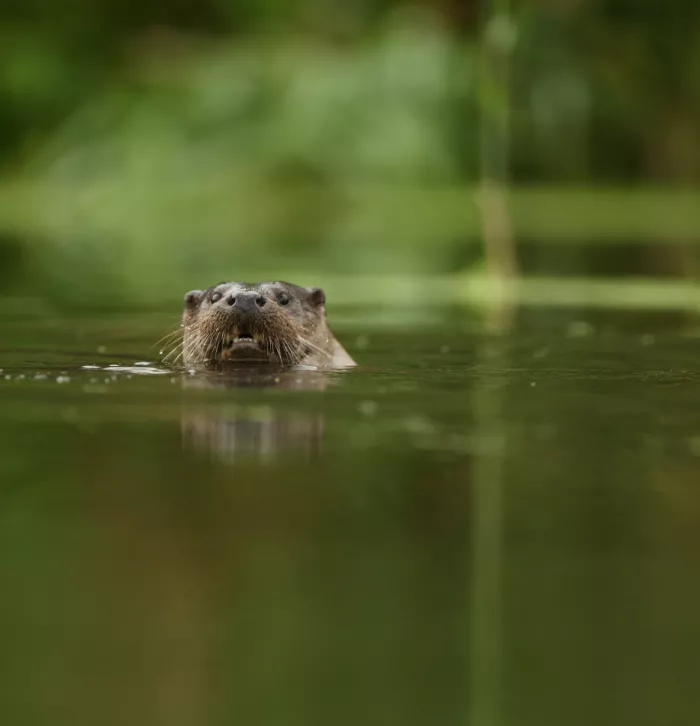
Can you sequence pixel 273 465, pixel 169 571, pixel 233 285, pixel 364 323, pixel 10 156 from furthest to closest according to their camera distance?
pixel 10 156
pixel 364 323
pixel 233 285
pixel 273 465
pixel 169 571

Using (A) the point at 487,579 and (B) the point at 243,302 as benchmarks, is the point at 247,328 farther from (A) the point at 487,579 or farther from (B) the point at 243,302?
(A) the point at 487,579

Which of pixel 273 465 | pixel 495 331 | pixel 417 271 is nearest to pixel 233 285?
pixel 495 331

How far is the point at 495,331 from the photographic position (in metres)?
7.64

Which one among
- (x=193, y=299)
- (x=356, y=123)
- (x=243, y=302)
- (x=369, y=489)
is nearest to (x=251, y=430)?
(x=369, y=489)

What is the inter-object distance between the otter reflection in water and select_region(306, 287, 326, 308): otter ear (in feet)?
3.83

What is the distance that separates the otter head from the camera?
6.04 metres

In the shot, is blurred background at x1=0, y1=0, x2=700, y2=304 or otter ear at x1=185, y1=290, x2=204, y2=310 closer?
otter ear at x1=185, y1=290, x2=204, y2=310

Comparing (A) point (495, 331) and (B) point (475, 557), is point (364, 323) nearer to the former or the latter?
(A) point (495, 331)

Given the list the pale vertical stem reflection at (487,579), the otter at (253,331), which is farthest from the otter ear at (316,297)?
the pale vertical stem reflection at (487,579)

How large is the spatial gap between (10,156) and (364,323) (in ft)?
48.7

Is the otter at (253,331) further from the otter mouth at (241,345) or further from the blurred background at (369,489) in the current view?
the blurred background at (369,489)

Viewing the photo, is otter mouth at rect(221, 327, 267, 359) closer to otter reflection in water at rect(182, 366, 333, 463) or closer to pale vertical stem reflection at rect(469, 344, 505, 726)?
otter reflection in water at rect(182, 366, 333, 463)

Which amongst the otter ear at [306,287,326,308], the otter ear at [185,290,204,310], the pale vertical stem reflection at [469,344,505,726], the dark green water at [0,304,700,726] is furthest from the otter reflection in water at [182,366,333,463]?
the otter ear at [306,287,326,308]

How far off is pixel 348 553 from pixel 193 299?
A: 3.38 m
